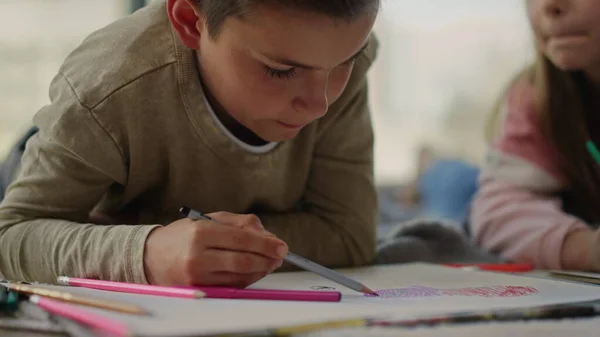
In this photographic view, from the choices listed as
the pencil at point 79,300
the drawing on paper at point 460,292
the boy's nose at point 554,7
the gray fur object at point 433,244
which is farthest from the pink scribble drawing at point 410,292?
the boy's nose at point 554,7

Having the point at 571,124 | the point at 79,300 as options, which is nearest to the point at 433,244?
the point at 571,124

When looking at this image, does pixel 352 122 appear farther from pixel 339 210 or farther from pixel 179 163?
pixel 179 163

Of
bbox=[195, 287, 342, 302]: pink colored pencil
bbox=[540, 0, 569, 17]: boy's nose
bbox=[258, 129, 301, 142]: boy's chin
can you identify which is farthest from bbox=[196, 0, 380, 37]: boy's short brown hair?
bbox=[540, 0, 569, 17]: boy's nose

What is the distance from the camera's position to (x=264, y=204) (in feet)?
2.88

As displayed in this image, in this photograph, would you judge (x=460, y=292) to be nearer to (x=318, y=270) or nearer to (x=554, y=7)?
(x=318, y=270)

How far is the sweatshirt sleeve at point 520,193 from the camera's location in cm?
99

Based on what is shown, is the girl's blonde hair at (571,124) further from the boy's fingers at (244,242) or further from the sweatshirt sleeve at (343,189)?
the boy's fingers at (244,242)

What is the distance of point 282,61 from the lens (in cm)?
61

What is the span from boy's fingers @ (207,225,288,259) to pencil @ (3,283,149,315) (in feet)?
0.39

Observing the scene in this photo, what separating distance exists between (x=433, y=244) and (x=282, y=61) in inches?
20.2

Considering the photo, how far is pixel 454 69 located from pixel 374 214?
4.85 feet

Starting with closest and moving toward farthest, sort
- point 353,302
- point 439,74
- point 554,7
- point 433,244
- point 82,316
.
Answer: point 82,316
point 353,302
point 554,7
point 433,244
point 439,74

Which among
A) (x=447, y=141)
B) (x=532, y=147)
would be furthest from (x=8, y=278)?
(x=447, y=141)

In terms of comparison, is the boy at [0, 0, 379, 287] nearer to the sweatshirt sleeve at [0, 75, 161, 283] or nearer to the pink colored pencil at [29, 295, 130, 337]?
the sweatshirt sleeve at [0, 75, 161, 283]
